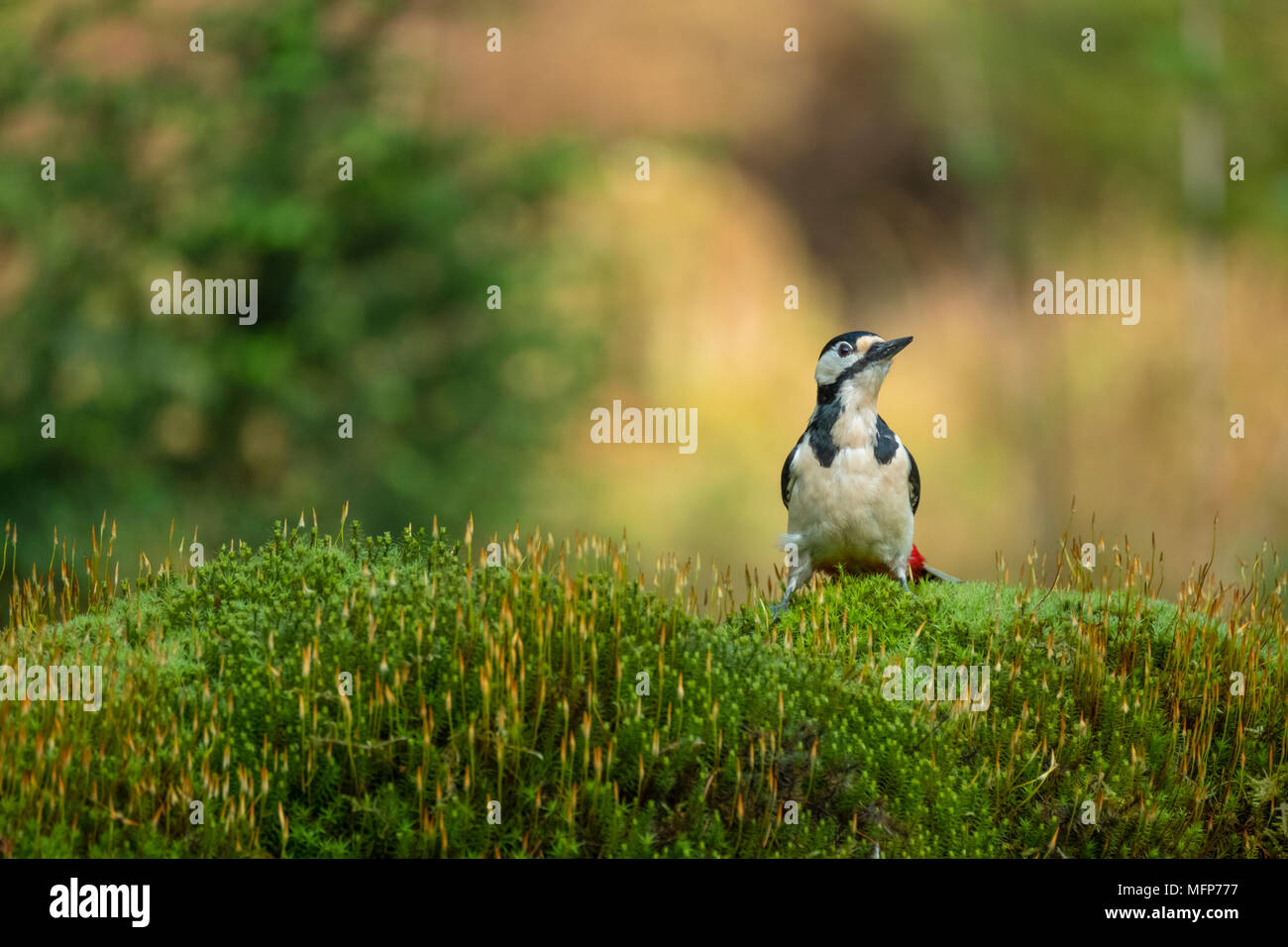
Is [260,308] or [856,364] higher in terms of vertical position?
[260,308]

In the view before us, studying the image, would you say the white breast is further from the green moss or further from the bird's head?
the green moss

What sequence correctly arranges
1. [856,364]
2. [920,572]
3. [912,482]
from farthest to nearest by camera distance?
[920,572], [912,482], [856,364]

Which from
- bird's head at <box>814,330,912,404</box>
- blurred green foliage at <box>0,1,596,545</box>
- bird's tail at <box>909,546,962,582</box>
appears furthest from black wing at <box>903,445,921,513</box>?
blurred green foliage at <box>0,1,596,545</box>

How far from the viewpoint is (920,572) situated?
21.8 feet

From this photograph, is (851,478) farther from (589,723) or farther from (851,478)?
(589,723)

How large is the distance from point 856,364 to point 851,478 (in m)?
0.56

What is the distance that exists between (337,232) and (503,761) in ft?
25.0

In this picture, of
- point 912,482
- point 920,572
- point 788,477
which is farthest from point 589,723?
point 920,572

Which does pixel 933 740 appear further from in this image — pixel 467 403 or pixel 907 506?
pixel 467 403

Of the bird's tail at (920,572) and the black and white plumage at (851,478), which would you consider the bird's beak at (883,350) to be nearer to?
the black and white plumage at (851,478)

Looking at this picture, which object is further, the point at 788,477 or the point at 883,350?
the point at 788,477

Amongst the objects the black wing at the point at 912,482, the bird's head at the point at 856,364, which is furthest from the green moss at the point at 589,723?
the bird's head at the point at 856,364
